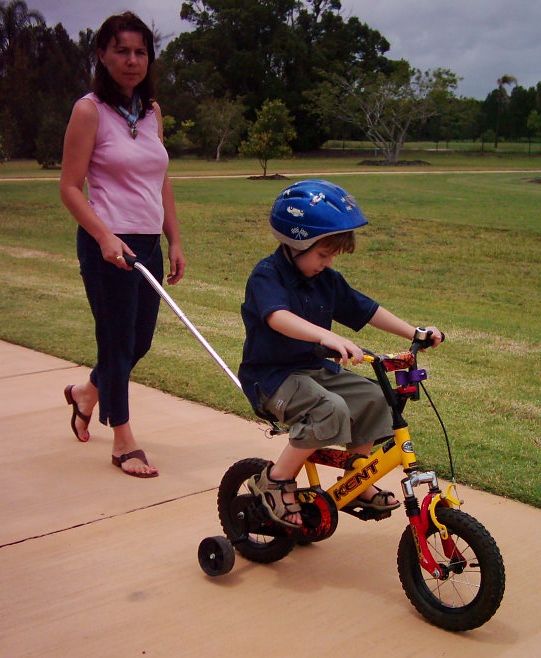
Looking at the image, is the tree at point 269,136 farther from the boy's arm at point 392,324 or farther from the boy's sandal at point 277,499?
the boy's sandal at point 277,499

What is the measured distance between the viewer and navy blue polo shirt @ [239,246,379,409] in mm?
3234

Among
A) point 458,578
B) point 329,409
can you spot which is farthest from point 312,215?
point 458,578

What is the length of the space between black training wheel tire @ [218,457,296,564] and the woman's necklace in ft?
5.60

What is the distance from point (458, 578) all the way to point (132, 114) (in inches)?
99.9

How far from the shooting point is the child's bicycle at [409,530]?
2887 millimetres

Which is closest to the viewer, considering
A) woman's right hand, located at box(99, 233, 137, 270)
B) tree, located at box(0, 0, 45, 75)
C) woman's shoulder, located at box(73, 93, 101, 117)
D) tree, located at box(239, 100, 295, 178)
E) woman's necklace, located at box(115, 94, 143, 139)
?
woman's right hand, located at box(99, 233, 137, 270)

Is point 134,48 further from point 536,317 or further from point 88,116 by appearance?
point 536,317

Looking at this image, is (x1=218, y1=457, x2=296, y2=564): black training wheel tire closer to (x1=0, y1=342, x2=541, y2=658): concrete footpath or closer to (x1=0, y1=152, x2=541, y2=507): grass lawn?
(x1=0, y1=342, x2=541, y2=658): concrete footpath

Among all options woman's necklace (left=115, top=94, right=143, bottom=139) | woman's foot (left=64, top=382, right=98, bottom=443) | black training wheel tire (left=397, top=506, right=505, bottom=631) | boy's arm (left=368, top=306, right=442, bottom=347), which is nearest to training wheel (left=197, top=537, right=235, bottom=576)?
black training wheel tire (left=397, top=506, right=505, bottom=631)

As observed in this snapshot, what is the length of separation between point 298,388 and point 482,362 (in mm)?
4009

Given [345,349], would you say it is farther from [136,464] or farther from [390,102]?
[390,102]

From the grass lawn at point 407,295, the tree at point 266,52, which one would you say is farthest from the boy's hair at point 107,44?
the tree at point 266,52

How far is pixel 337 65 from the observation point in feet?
221

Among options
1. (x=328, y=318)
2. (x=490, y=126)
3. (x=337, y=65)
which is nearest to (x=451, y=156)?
(x=337, y=65)
